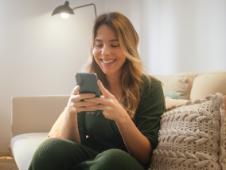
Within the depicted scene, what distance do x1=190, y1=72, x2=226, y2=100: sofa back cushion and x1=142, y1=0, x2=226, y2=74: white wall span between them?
40cm

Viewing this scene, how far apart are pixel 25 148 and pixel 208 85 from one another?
34.9 inches

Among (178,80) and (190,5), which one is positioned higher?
(190,5)

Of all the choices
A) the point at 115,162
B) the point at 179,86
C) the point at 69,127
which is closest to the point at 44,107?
the point at 179,86

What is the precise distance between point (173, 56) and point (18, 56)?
1.31 meters

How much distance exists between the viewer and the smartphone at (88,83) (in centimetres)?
108

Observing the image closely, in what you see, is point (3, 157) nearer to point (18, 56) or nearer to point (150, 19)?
point (18, 56)

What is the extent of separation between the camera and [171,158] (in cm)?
101

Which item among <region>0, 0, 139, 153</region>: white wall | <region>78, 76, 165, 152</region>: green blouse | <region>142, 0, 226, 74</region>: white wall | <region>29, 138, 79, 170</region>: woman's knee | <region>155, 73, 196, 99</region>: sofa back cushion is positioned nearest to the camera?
<region>29, 138, 79, 170</region>: woman's knee

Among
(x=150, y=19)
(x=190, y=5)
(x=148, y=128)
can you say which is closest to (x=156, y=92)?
(x=148, y=128)

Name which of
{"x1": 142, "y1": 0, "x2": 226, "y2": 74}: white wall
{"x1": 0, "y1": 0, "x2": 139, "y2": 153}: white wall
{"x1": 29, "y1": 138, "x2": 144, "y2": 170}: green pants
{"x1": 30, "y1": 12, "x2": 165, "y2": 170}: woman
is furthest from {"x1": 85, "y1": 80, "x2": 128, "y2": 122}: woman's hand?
{"x1": 0, "y1": 0, "x2": 139, "y2": 153}: white wall

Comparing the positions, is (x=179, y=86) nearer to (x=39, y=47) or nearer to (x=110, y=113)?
(x=110, y=113)

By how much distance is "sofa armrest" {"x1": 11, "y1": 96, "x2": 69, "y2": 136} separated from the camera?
2.12 metres

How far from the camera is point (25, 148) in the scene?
161 cm

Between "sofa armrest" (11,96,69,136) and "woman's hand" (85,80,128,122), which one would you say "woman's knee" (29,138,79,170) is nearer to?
"woman's hand" (85,80,128,122)
